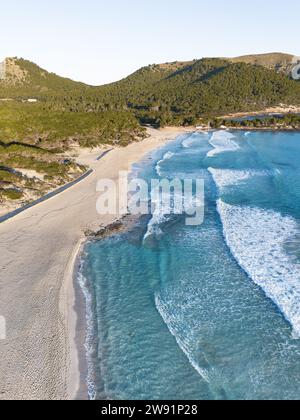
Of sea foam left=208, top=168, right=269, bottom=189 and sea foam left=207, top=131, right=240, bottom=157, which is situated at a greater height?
sea foam left=207, top=131, right=240, bottom=157

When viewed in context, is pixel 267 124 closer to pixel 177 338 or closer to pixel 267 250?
pixel 267 250

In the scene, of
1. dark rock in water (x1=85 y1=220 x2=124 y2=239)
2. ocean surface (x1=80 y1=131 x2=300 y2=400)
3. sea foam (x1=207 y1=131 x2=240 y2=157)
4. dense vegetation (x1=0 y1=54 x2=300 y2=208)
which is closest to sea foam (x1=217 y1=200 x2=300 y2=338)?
ocean surface (x1=80 y1=131 x2=300 y2=400)

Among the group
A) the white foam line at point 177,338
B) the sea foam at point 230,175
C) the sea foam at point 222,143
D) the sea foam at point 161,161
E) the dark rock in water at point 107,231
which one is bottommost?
the white foam line at point 177,338

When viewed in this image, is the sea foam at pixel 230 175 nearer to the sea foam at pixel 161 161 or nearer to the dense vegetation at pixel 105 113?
the sea foam at pixel 161 161

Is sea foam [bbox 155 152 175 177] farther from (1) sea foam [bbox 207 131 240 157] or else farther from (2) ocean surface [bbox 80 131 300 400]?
(2) ocean surface [bbox 80 131 300 400]

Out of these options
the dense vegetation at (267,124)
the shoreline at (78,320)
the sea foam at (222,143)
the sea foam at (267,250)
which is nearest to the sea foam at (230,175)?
the sea foam at (267,250)

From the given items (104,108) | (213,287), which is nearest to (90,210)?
(213,287)
